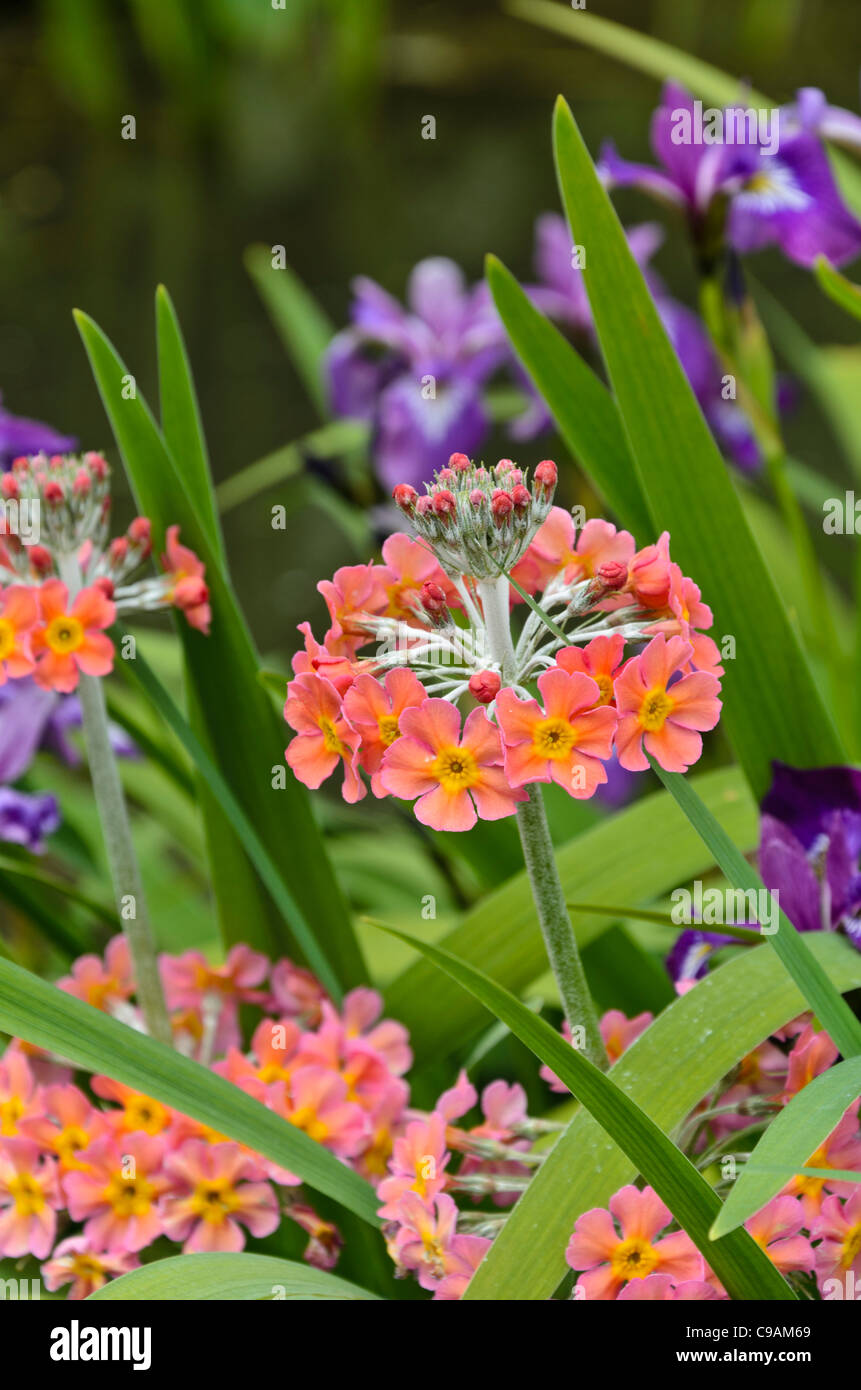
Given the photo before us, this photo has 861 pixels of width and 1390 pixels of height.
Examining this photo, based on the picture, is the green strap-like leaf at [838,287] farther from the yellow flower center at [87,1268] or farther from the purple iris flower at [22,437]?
the yellow flower center at [87,1268]

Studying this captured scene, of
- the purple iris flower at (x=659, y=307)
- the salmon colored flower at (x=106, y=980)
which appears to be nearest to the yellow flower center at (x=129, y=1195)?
the salmon colored flower at (x=106, y=980)

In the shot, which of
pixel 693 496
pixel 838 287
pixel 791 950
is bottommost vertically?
pixel 791 950

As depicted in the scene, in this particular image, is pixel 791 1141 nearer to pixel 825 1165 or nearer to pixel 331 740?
pixel 825 1165

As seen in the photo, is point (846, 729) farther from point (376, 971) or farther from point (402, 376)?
point (402, 376)

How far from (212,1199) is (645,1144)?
21 cm

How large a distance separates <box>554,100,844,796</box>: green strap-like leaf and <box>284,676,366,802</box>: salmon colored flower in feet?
0.79

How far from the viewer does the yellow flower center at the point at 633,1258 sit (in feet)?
1.55

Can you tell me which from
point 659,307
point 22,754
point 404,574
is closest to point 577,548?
point 404,574

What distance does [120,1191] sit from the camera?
0.57 m

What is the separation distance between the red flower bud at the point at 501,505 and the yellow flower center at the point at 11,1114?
34 cm

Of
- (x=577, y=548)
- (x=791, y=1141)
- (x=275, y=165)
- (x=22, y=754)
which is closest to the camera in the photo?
(x=791, y=1141)
